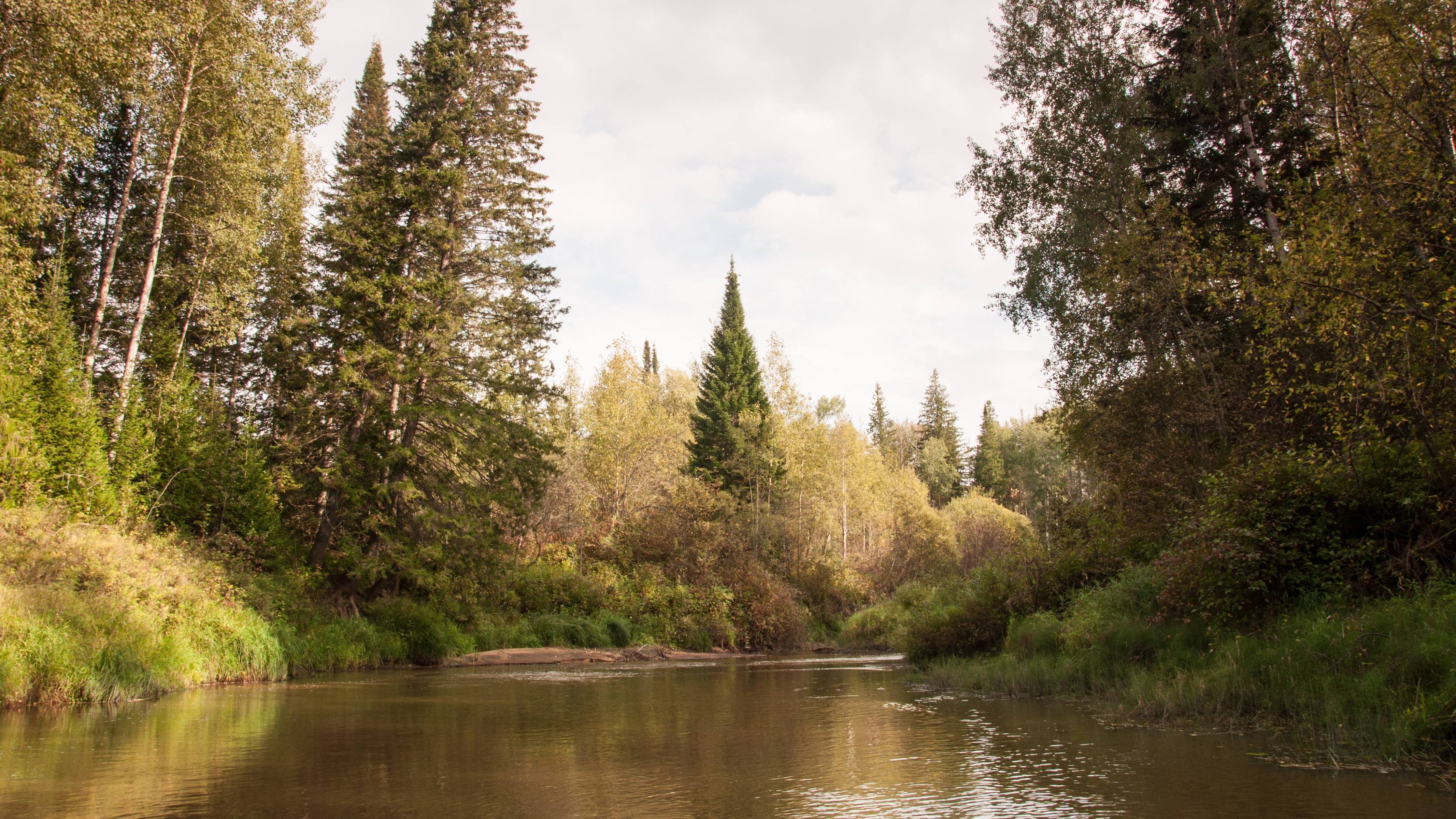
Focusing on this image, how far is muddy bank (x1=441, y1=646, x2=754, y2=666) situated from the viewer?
2342cm

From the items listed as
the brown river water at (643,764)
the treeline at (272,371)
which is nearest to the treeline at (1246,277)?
the brown river water at (643,764)

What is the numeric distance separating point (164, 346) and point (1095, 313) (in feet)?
83.1

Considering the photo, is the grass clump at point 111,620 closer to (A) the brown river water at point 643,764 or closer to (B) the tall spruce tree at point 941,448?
(A) the brown river water at point 643,764

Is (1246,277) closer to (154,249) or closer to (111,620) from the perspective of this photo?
(111,620)

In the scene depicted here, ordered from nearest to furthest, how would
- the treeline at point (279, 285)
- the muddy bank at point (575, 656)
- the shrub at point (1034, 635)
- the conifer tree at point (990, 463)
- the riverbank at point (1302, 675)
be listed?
the riverbank at point (1302, 675) < the shrub at point (1034, 635) < the treeline at point (279, 285) < the muddy bank at point (575, 656) < the conifer tree at point (990, 463)

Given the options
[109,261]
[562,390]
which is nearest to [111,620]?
[109,261]

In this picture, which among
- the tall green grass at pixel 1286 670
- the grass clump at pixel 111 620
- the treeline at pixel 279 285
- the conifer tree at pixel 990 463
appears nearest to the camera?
the tall green grass at pixel 1286 670

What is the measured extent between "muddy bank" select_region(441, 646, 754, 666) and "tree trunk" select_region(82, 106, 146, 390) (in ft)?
38.1

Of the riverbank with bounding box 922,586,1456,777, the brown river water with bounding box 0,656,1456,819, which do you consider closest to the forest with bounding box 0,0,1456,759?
the riverbank with bounding box 922,586,1456,777

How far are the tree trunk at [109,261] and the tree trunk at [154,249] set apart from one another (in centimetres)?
67

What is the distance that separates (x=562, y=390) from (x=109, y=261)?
1177 centimetres

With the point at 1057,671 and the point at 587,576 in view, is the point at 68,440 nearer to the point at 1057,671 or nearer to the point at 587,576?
the point at 587,576

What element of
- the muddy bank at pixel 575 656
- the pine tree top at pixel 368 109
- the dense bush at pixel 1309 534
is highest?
the pine tree top at pixel 368 109

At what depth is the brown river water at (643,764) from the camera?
5.73 metres
